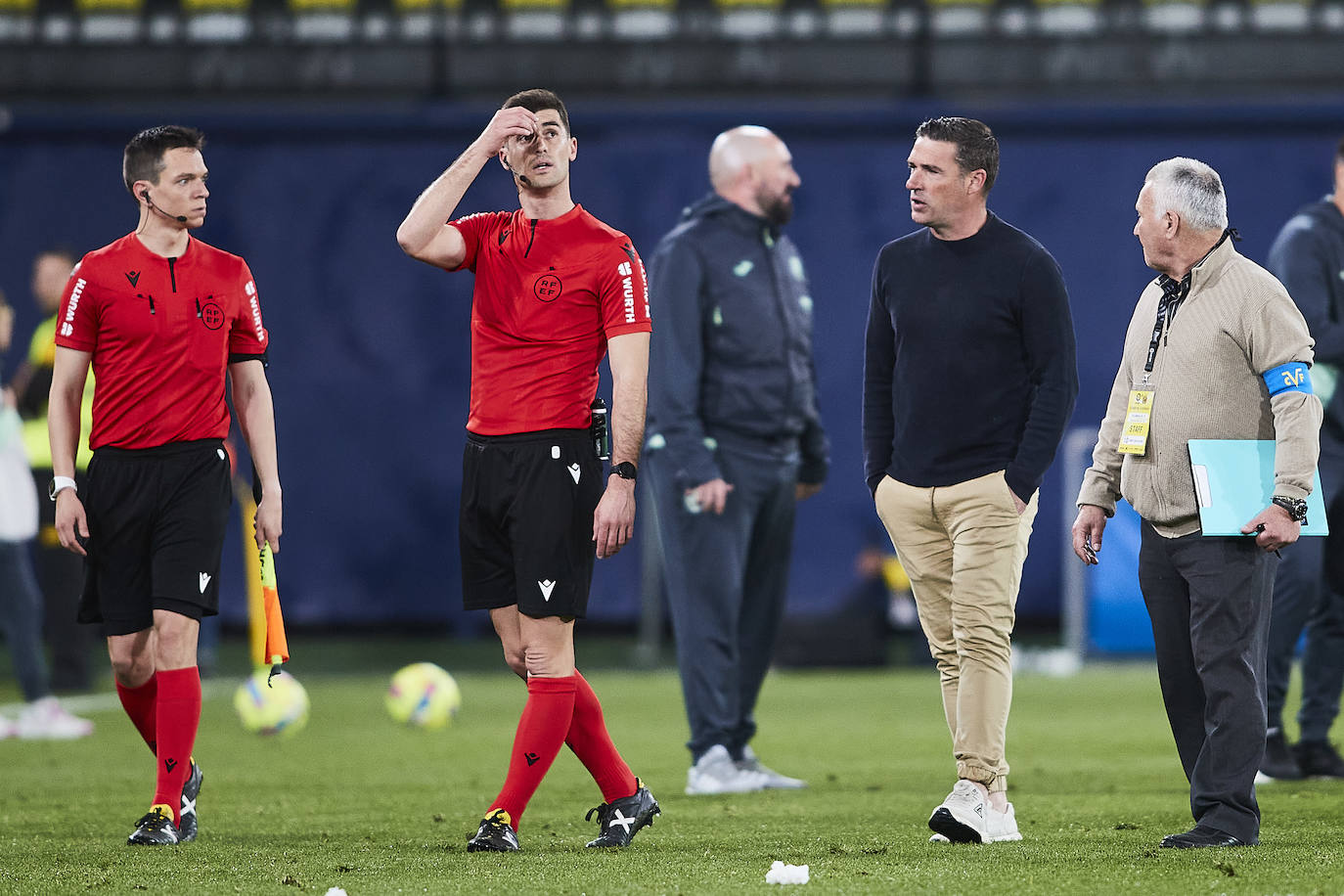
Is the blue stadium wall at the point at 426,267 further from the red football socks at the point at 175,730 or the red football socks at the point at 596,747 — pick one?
the red football socks at the point at 596,747

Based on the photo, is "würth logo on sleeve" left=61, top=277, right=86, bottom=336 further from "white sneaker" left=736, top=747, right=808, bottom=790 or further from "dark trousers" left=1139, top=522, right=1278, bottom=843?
"dark trousers" left=1139, top=522, right=1278, bottom=843

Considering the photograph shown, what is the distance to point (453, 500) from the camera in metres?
12.8

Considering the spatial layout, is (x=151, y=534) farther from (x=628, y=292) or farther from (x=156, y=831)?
(x=628, y=292)

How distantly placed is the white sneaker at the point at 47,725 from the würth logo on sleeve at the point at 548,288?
436cm

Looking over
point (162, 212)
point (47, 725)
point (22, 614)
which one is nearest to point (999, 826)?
point (162, 212)

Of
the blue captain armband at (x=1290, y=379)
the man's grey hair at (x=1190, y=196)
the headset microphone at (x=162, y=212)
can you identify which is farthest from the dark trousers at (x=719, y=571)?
the blue captain armband at (x=1290, y=379)

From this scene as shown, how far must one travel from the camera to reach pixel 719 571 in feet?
19.2

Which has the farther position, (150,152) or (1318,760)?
Result: (1318,760)

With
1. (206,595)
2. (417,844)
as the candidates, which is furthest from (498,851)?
(206,595)

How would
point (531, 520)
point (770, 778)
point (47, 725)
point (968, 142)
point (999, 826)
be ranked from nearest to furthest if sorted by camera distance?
1. point (531, 520)
2. point (999, 826)
3. point (968, 142)
4. point (770, 778)
5. point (47, 725)

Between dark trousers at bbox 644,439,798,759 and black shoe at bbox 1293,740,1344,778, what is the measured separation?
1846 mm

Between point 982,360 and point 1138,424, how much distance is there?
0.44 meters

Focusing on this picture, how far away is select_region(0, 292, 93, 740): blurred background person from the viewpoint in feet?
25.7

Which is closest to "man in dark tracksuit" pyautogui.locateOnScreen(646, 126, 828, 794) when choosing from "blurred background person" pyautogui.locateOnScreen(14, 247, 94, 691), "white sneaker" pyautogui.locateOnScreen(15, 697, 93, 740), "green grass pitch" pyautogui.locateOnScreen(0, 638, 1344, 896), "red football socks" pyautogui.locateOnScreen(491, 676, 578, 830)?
"green grass pitch" pyautogui.locateOnScreen(0, 638, 1344, 896)
